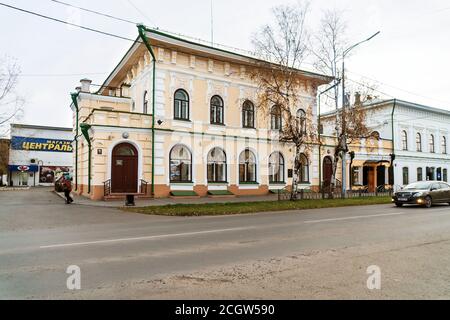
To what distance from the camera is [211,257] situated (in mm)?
6410

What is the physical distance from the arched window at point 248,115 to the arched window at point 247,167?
209cm

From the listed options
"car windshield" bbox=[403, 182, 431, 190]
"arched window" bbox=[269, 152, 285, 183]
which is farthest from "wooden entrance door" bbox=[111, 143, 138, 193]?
"car windshield" bbox=[403, 182, 431, 190]

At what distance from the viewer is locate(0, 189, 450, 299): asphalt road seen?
5.17m

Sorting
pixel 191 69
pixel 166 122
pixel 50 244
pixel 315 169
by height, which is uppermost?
pixel 191 69

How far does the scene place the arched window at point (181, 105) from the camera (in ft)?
74.4

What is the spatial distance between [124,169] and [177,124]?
4549 millimetres

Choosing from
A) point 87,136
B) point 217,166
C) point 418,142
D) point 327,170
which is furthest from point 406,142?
point 87,136

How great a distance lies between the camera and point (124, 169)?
21.0 meters

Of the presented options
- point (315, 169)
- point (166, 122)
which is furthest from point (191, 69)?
point (315, 169)

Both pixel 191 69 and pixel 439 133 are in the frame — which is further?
pixel 439 133

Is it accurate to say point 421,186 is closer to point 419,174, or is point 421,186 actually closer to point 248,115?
point 248,115
